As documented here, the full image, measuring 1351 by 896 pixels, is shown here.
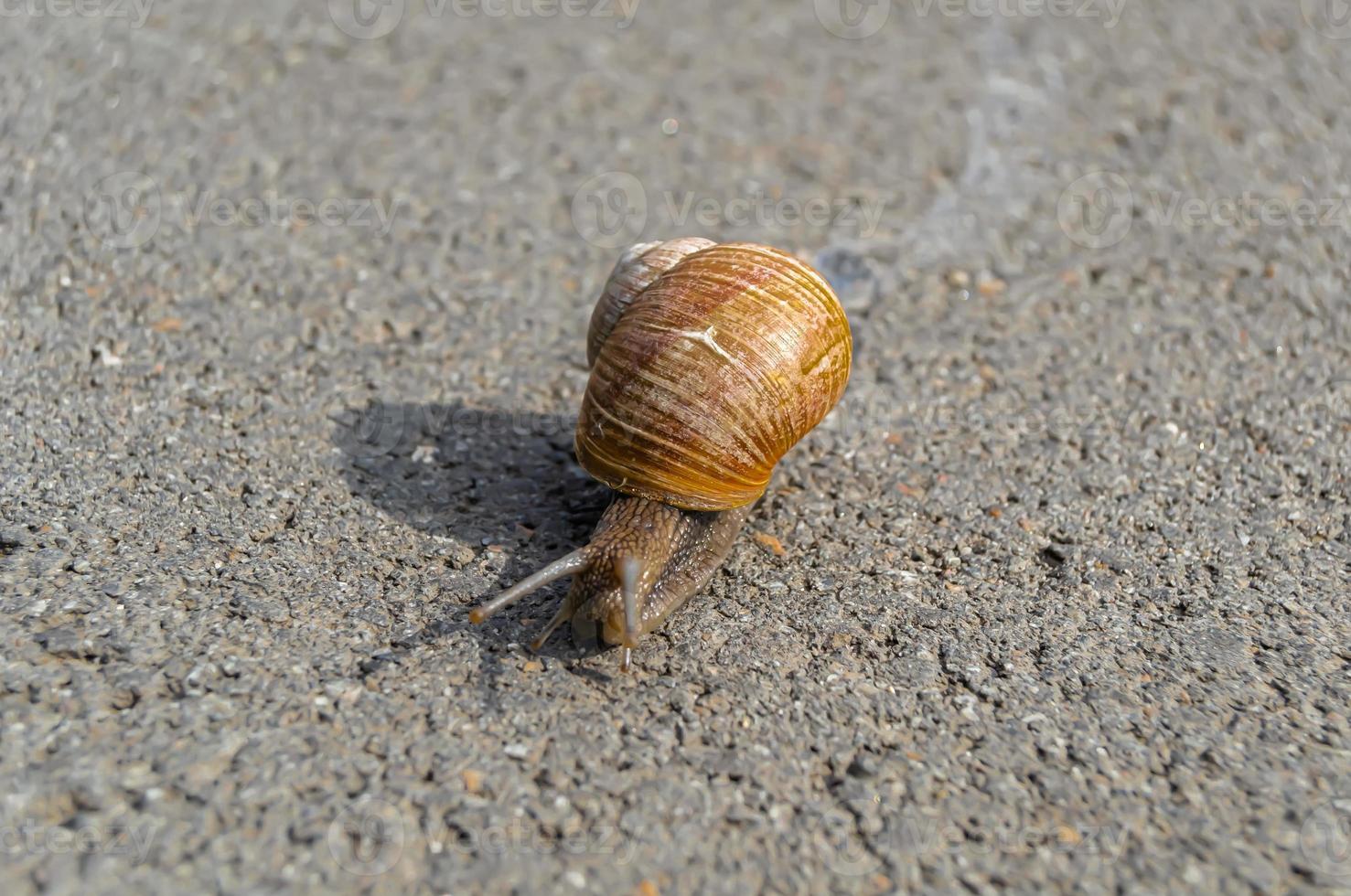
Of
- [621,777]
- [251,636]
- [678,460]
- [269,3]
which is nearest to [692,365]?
[678,460]

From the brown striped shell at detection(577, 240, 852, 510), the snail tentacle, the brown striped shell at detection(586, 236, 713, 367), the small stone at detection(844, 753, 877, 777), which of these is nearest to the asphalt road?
the small stone at detection(844, 753, 877, 777)

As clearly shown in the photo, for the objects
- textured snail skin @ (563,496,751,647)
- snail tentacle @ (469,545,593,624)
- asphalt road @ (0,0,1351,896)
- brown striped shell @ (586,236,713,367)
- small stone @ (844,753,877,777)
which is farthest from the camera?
brown striped shell @ (586,236,713,367)

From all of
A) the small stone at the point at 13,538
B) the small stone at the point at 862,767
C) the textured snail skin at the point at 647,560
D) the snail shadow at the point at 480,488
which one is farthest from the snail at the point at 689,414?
the small stone at the point at 13,538

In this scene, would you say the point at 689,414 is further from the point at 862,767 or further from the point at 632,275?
the point at 862,767

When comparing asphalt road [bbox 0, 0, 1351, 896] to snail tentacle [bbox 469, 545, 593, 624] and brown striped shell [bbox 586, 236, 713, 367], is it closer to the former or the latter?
snail tentacle [bbox 469, 545, 593, 624]

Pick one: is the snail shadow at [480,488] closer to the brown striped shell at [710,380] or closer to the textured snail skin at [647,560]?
the textured snail skin at [647,560]

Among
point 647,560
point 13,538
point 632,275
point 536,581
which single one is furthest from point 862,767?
point 13,538

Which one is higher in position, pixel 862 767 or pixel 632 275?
pixel 632 275

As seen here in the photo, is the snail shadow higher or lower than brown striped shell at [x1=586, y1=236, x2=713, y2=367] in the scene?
lower

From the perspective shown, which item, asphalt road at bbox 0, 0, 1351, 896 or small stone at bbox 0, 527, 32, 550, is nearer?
asphalt road at bbox 0, 0, 1351, 896
